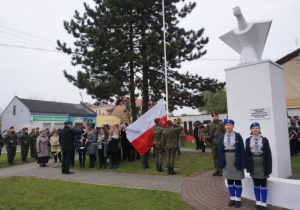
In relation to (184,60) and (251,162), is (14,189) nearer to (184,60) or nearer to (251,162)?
(251,162)

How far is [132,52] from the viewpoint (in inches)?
507

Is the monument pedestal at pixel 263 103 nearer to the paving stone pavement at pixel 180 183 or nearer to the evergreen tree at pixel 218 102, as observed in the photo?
the paving stone pavement at pixel 180 183

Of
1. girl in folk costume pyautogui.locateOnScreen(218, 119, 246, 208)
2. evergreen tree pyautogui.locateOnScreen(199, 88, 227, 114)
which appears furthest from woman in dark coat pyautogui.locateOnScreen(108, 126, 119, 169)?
evergreen tree pyautogui.locateOnScreen(199, 88, 227, 114)

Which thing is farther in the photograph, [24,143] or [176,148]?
[24,143]

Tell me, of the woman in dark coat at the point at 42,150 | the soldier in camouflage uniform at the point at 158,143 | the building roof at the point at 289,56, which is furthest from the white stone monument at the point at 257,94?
the building roof at the point at 289,56

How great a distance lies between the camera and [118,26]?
45.1 ft

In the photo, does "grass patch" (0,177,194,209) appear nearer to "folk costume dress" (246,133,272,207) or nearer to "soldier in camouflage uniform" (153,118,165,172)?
"folk costume dress" (246,133,272,207)

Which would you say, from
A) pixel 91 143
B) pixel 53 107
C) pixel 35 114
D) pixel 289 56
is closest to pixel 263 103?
pixel 91 143

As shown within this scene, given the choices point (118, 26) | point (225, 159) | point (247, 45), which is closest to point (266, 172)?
point (225, 159)

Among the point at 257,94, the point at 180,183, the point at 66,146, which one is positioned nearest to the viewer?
the point at 257,94

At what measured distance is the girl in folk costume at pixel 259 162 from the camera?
492cm

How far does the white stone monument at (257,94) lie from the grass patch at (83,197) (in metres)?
2.15

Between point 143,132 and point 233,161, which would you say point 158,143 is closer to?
point 143,132

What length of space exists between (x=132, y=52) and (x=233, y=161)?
9067mm
